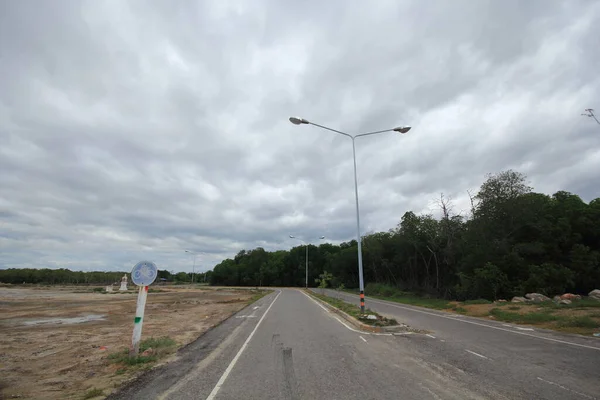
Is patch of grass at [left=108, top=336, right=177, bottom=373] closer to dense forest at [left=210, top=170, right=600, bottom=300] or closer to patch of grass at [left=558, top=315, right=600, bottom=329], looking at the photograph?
patch of grass at [left=558, top=315, right=600, bottom=329]

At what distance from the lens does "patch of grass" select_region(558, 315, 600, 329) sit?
14790 mm

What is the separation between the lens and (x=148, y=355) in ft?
28.9

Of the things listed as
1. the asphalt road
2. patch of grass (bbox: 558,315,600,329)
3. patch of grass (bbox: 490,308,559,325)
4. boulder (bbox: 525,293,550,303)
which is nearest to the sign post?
the asphalt road

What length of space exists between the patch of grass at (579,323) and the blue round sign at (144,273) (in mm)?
17495

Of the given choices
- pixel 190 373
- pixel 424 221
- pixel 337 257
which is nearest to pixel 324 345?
pixel 190 373

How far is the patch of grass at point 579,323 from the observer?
48.5 feet

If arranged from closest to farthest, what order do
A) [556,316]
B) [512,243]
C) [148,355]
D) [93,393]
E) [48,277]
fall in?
[93,393] → [148,355] → [556,316] → [512,243] → [48,277]

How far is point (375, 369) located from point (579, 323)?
45.1 feet

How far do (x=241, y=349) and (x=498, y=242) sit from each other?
34239 mm

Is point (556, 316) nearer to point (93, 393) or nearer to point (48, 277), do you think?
point (93, 393)

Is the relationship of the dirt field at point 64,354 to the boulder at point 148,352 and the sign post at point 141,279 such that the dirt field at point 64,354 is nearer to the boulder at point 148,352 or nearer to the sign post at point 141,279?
the boulder at point 148,352

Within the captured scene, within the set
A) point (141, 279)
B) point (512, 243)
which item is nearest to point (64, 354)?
point (141, 279)

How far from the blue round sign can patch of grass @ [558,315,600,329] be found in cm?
1750

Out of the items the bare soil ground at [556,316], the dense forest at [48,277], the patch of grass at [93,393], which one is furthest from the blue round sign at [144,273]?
the dense forest at [48,277]
